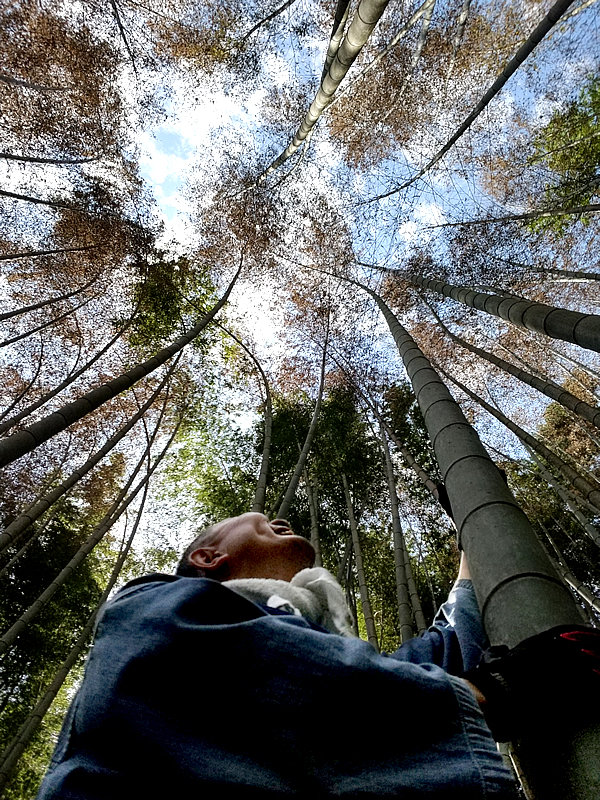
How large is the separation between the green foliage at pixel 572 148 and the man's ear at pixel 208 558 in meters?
5.46

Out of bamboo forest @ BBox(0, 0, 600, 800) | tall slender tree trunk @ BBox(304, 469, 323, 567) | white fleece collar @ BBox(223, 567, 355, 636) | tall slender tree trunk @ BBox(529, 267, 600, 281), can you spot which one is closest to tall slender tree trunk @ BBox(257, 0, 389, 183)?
bamboo forest @ BBox(0, 0, 600, 800)

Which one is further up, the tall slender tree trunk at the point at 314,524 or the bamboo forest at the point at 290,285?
the bamboo forest at the point at 290,285

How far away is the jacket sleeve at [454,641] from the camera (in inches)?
39.7

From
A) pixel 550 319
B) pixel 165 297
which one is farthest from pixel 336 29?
pixel 165 297

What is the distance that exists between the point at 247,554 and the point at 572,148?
20.8ft

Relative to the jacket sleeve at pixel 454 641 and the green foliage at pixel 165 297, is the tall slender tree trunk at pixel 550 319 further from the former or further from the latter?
the green foliage at pixel 165 297

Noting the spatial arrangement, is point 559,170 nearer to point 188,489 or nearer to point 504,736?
point 504,736

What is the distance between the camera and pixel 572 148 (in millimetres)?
5387

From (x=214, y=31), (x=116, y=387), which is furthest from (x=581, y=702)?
(x=214, y=31)

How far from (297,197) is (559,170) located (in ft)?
11.3

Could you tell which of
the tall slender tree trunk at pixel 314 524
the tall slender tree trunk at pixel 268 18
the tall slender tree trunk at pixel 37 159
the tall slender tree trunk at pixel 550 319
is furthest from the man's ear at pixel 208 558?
the tall slender tree trunk at pixel 268 18

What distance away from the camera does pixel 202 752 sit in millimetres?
616

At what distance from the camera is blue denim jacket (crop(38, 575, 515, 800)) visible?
59 centimetres

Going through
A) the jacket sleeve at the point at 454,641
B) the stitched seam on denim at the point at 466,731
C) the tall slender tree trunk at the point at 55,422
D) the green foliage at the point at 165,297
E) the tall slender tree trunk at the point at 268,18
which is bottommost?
the stitched seam on denim at the point at 466,731
